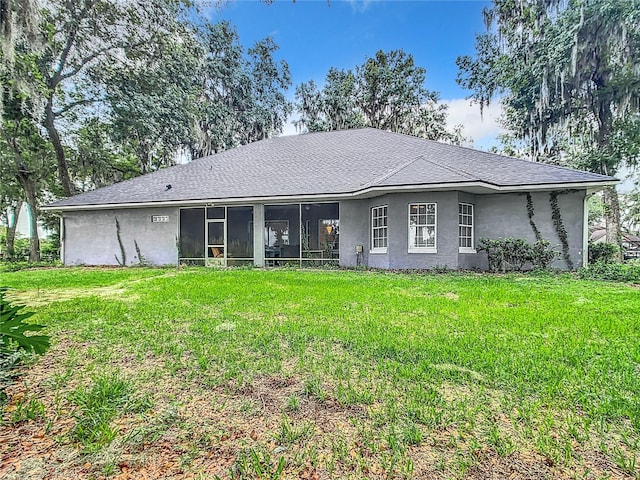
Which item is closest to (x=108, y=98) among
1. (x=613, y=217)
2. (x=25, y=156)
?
(x=25, y=156)

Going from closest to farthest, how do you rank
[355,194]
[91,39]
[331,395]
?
[331,395], [355,194], [91,39]

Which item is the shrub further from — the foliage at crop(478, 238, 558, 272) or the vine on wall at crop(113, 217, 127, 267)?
the vine on wall at crop(113, 217, 127, 267)

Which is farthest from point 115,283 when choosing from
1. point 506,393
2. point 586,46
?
point 586,46

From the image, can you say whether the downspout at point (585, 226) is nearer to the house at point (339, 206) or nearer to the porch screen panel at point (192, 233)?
the house at point (339, 206)

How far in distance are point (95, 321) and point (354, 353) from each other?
146 inches

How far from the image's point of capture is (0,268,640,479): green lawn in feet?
6.34

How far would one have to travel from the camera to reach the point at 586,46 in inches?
537

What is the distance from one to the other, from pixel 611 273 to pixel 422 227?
493 centimetres

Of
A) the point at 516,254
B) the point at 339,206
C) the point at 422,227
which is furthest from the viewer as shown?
the point at 339,206

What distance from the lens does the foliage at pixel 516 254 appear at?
33.1ft

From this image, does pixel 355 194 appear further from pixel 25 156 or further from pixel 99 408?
pixel 25 156

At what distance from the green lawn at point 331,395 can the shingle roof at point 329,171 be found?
595cm

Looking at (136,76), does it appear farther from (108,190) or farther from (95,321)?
(95,321)

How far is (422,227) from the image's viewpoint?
10.7 m
